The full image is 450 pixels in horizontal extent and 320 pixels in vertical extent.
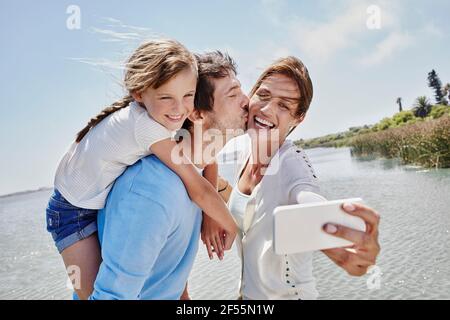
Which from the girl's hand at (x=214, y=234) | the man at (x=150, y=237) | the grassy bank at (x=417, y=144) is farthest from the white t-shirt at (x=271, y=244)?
the grassy bank at (x=417, y=144)

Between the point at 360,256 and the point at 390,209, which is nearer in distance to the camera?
the point at 360,256

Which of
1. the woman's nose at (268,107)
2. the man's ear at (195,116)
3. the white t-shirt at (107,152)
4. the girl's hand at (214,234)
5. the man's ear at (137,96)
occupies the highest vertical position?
the man's ear at (137,96)

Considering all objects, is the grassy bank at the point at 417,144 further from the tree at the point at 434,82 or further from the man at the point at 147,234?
the tree at the point at 434,82

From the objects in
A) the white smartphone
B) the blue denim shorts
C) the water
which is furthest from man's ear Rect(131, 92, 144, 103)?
the water

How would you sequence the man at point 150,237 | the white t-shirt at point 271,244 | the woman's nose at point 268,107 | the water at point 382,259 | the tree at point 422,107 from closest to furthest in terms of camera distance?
the man at point 150,237 < the white t-shirt at point 271,244 < the woman's nose at point 268,107 < the water at point 382,259 < the tree at point 422,107

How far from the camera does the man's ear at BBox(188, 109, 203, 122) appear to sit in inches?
80.4

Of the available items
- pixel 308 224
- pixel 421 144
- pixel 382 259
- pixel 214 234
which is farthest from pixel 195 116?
pixel 421 144

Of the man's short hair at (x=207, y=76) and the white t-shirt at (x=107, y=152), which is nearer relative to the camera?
the white t-shirt at (x=107, y=152)

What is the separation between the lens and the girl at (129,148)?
1.75 meters

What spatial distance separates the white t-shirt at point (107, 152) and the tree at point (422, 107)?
167ft

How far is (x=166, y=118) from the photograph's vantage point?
1.82 m
